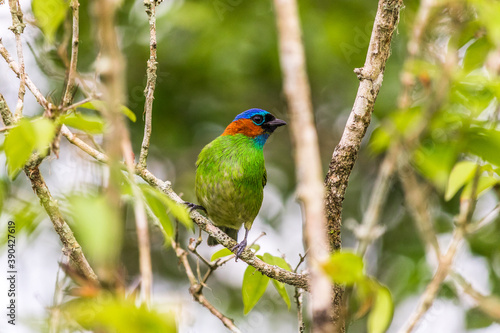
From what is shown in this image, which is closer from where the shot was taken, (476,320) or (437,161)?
(437,161)

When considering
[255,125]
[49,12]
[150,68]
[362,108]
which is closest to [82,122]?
[49,12]

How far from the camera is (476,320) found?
491 cm

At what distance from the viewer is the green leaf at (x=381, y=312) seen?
157 cm

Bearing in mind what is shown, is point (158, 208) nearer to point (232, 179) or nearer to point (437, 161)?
point (437, 161)

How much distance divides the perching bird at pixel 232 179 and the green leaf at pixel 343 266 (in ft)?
10.9

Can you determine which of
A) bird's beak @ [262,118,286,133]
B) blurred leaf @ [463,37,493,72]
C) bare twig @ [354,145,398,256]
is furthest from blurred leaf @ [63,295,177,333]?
bird's beak @ [262,118,286,133]

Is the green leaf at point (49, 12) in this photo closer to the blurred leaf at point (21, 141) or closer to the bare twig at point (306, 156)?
the blurred leaf at point (21, 141)

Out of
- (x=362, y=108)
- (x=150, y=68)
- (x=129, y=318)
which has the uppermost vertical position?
(x=150, y=68)

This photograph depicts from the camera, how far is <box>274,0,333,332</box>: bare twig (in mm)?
1325

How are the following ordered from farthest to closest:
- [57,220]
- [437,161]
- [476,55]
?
[57,220]
[476,55]
[437,161]

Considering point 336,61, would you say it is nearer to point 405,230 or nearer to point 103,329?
point 405,230

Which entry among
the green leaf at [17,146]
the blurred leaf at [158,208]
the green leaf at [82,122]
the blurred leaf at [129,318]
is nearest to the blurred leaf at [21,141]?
the green leaf at [17,146]

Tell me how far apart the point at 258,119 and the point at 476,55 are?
A: 342 centimetres

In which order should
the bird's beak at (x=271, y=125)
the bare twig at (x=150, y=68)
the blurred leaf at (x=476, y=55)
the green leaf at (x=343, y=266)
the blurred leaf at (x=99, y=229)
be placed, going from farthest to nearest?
the bird's beak at (x=271, y=125) < the bare twig at (x=150, y=68) < the blurred leaf at (x=476, y=55) < the green leaf at (x=343, y=266) < the blurred leaf at (x=99, y=229)
